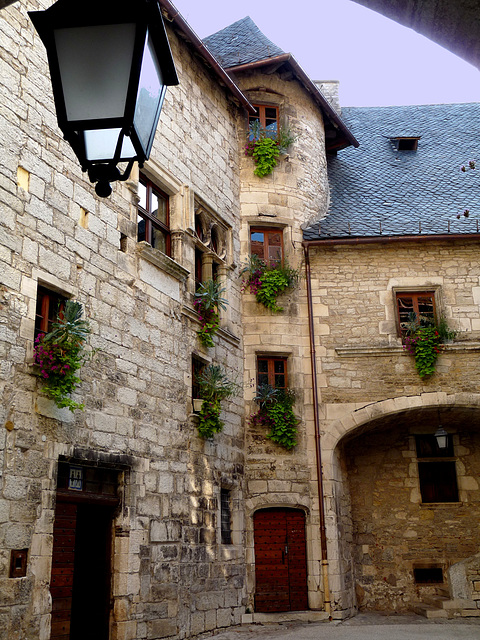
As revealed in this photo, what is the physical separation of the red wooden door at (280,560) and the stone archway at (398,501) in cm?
79

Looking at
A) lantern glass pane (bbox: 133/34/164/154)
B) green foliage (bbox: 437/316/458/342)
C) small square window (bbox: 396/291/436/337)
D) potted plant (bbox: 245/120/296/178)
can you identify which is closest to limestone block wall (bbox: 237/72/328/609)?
potted plant (bbox: 245/120/296/178)

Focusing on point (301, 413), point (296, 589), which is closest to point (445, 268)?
point (301, 413)

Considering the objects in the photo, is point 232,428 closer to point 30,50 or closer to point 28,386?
point 28,386

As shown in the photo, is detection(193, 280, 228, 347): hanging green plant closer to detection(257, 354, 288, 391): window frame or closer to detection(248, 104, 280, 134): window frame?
detection(257, 354, 288, 391): window frame

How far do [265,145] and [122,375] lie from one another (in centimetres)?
592

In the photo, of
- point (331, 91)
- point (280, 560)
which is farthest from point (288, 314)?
point (331, 91)

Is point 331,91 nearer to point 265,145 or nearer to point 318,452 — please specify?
point 265,145

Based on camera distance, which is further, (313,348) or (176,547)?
(313,348)

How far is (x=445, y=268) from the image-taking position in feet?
39.6

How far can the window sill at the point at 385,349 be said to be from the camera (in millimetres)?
11406

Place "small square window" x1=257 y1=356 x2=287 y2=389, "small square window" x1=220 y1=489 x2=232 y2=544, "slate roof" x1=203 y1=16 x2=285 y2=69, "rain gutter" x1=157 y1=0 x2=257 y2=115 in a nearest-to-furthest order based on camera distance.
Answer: "rain gutter" x1=157 y1=0 x2=257 y2=115, "small square window" x1=220 y1=489 x2=232 y2=544, "small square window" x1=257 y1=356 x2=287 y2=389, "slate roof" x1=203 y1=16 x2=285 y2=69

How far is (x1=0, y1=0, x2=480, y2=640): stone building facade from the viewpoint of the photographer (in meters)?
6.88

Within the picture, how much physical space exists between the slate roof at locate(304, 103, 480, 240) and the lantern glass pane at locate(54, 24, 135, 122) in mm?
9881

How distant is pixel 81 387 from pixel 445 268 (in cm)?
711
